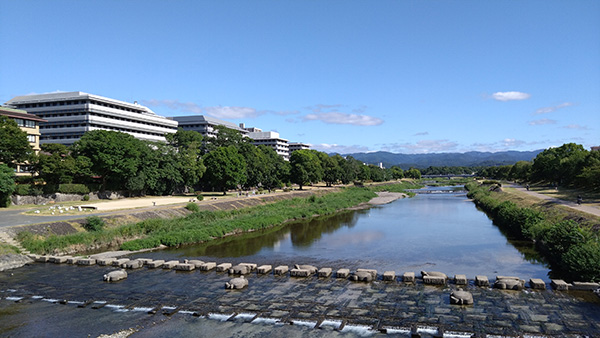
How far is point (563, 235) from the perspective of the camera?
24000mm

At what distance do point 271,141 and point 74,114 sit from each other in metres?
89.8

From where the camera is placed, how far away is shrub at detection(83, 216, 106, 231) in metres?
31.4

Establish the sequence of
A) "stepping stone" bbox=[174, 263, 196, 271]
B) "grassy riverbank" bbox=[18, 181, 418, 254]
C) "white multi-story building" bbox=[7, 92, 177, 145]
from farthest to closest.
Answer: "white multi-story building" bbox=[7, 92, 177, 145]
"grassy riverbank" bbox=[18, 181, 418, 254]
"stepping stone" bbox=[174, 263, 196, 271]

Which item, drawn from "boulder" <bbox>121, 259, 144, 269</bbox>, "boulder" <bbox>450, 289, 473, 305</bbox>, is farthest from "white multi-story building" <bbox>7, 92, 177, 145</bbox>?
"boulder" <bbox>450, 289, 473, 305</bbox>

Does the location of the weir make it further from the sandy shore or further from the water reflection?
the sandy shore

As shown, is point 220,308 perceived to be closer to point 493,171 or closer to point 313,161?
point 313,161

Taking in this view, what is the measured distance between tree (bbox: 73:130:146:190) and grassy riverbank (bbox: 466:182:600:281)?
48841mm

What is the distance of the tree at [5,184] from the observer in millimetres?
38031

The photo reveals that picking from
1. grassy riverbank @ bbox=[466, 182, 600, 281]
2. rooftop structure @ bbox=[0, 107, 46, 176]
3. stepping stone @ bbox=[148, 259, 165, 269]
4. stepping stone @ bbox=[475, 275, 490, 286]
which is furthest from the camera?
rooftop structure @ bbox=[0, 107, 46, 176]

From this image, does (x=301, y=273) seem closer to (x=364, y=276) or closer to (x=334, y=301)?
(x=364, y=276)

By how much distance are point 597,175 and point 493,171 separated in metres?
152

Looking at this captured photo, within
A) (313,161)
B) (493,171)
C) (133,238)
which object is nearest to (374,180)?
(313,161)

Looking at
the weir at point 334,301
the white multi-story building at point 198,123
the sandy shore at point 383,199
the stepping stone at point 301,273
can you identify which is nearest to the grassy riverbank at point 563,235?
the weir at point 334,301

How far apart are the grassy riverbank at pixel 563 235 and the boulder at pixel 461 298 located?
756 centimetres
